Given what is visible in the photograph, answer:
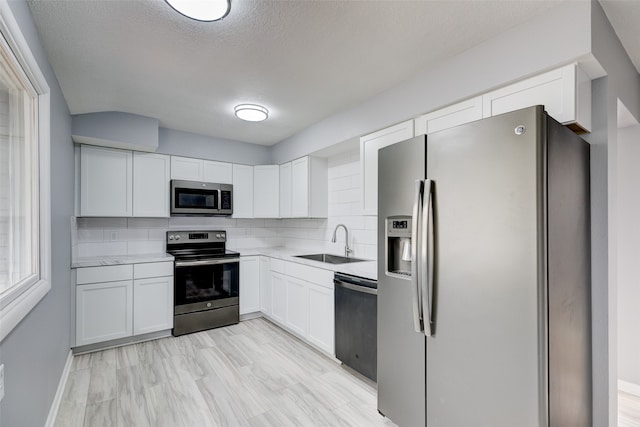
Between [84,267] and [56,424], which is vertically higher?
[84,267]

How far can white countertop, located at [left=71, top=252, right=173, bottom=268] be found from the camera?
311cm

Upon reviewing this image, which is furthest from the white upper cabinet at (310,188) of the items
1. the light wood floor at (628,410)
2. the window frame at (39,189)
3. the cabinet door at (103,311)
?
the light wood floor at (628,410)

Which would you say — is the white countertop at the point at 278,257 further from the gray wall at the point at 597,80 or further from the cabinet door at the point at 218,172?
the gray wall at the point at 597,80

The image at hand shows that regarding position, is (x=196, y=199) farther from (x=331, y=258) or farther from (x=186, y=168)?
(x=331, y=258)

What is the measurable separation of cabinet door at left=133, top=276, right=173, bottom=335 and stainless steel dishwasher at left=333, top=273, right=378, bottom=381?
1.97 meters

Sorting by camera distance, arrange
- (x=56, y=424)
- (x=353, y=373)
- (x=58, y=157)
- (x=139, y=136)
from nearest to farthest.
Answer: (x=56, y=424)
(x=58, y=157)
(x=353, y=373)
(x=139, y=136)

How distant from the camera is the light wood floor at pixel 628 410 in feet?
6.97

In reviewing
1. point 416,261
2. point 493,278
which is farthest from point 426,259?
point 493,278

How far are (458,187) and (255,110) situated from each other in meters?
2.14

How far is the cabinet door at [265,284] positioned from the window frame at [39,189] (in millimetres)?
2423

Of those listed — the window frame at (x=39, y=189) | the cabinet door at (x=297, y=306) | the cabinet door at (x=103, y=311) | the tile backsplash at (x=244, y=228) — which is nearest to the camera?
the window frame at (x=39, y=189)

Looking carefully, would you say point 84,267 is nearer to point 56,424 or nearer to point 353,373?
point 56,424

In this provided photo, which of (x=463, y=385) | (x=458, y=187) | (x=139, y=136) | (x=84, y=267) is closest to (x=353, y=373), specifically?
(x=463, y=385)

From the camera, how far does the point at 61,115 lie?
2502 millimetres
